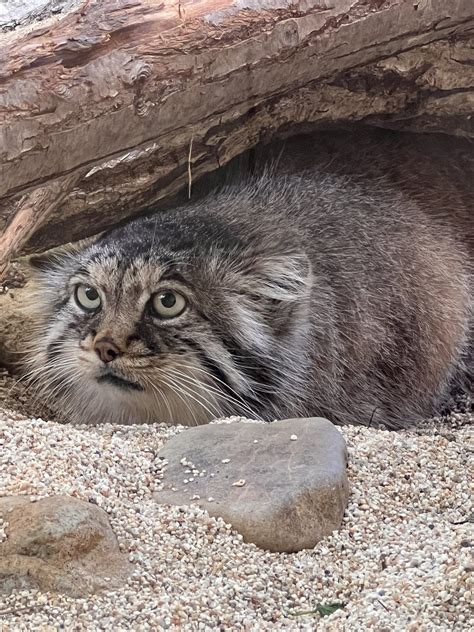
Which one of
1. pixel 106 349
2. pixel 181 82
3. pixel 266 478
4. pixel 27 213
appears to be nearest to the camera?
pixel 266 478

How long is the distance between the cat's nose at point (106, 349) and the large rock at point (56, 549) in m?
1.27

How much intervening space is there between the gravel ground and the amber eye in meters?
0.67

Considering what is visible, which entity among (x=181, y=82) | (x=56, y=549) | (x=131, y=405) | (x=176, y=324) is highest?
(x=181, y=82)

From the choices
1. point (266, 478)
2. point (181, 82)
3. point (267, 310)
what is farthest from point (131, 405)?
point (181, 82)

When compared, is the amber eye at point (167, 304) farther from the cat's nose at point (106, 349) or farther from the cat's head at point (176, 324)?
the cat's nose at point (106, 349)

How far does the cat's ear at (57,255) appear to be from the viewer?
4324mm

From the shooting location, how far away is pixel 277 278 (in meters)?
3.99

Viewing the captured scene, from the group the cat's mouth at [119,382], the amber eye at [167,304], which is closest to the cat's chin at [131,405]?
the cat's mouth at [119,382]

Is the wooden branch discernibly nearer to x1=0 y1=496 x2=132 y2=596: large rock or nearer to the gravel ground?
the gravel ground

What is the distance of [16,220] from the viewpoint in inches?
146

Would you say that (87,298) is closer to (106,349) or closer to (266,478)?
(106,349)

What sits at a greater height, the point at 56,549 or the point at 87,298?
the point at 56,549

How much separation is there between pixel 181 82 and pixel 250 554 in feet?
4.95

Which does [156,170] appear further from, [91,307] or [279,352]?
[279,352]
